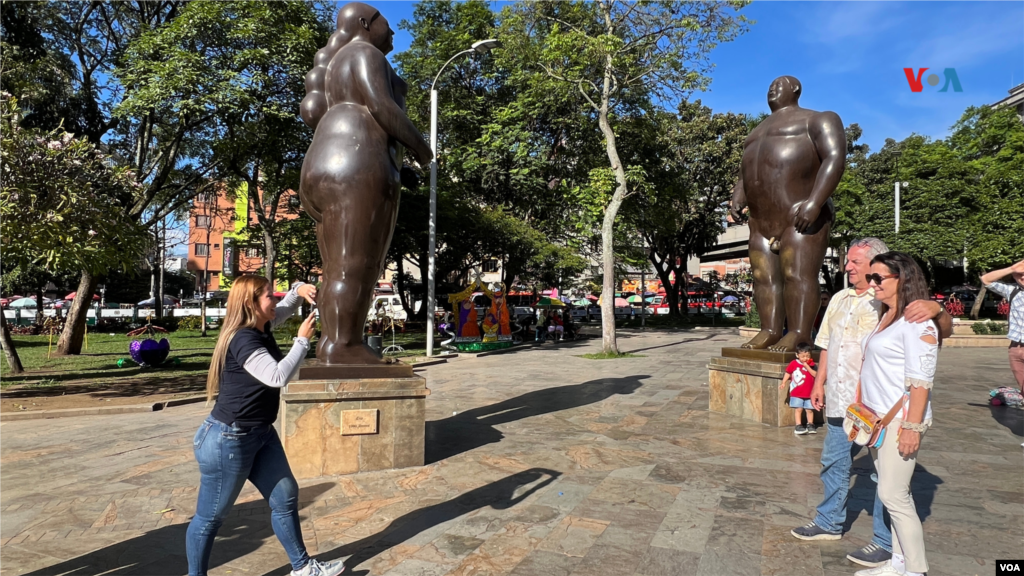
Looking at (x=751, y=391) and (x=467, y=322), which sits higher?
(x=467, y=322)

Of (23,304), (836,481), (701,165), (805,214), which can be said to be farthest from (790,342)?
(23,304)

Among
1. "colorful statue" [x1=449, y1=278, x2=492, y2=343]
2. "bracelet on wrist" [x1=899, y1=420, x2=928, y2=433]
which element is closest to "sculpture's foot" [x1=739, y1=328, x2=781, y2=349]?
"bracelet on wrist" [x1=899, y1=420, x2=928, y2=433]

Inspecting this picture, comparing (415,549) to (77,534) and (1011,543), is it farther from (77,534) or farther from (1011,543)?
(1011,543)

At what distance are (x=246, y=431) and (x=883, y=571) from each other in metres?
3.23

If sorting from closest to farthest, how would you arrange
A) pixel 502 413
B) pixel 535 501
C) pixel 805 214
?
pixel 535 501, pixel 805 214, pixel 502 413

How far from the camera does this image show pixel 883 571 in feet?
9.66

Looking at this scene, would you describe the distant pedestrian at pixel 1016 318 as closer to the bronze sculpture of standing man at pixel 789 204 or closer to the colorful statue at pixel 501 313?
the bronze sculpture of standing man at pixel 789 204

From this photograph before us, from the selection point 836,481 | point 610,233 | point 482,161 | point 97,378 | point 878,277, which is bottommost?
point 97,378

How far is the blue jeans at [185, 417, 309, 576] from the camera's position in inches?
105

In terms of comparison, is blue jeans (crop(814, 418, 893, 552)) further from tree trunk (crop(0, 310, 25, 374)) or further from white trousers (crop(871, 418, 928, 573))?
tree trunk (crop(0, 310, 25, 374))

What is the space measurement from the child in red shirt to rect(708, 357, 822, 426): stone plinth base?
5.0 inches

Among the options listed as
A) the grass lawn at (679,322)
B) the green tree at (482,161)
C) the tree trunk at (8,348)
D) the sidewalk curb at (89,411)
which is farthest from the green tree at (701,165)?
the tree trunk at (8,348)

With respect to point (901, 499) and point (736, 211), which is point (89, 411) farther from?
point (901, 499)

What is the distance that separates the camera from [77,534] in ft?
11.8
